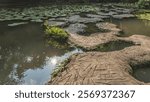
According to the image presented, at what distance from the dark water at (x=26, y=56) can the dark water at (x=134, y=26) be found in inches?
144

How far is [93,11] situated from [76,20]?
3.35m

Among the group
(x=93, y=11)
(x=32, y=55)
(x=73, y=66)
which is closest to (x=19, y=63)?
(x=32, y=55)

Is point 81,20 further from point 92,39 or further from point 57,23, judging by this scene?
point 92,39

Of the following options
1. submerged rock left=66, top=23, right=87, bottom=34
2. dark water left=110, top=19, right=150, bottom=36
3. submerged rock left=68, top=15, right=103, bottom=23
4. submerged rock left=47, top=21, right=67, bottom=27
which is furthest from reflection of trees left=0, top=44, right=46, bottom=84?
submerged rock left=68, top=15, right=103, bottom=23

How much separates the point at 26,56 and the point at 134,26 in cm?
Result: 618

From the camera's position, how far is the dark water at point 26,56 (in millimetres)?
6918

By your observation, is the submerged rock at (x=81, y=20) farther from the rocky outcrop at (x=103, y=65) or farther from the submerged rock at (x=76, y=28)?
the rocky outcrop at (x=103, y=65)

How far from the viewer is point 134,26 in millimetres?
12781

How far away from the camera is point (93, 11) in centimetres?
1630

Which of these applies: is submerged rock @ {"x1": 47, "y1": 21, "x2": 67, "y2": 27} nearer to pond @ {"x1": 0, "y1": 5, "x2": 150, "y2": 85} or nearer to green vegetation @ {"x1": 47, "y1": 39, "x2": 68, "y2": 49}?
pond @ {"x1": 0, "y1": 5, "x2": 150, "y2": 85}

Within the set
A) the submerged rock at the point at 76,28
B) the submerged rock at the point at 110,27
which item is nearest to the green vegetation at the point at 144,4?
the submerged rock at the point at 110,27

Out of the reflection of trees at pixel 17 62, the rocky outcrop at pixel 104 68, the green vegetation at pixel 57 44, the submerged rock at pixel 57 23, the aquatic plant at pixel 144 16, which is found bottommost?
the reflection of trees at pixel 17 62

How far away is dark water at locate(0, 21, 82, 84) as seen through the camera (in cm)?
692

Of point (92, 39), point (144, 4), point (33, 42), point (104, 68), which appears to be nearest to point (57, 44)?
point (33, 42)
